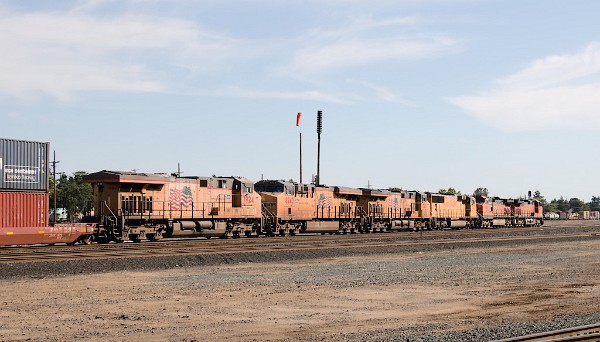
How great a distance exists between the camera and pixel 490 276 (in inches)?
747

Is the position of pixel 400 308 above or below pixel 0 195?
below

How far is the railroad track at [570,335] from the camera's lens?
349 inches

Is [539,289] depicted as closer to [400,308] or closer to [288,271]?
[400,308]

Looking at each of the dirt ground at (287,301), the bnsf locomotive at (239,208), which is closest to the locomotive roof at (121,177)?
the bnsf locomotive at (239,208)

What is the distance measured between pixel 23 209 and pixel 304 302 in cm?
1712

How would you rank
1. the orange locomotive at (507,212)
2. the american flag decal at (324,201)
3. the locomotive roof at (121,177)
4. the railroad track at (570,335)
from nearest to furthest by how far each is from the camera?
the railroad track at (570,335)
the locomotive roof at (121,177)
the american flag decal at (324,201)
the orange locomotive at (507,212)

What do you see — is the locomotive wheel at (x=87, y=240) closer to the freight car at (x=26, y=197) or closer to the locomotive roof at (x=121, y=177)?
the freight car at (x=26, y=197)

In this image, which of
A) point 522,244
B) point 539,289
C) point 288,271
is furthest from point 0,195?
point 522,244

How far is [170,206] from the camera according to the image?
3341cm

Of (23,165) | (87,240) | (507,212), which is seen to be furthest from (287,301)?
(507,212)

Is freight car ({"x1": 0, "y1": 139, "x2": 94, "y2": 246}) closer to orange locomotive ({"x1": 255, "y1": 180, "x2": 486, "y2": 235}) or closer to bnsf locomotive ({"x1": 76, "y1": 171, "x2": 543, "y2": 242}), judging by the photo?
bnsf locomotive ({"x1": 76, "y1": 171, "x2": 543, "y2": 242})

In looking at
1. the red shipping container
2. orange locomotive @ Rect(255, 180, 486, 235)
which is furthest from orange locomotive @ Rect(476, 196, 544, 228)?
the red shipping container

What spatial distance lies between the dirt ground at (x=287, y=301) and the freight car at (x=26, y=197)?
8.71 metres

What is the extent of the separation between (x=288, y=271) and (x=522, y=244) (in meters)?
19.4
